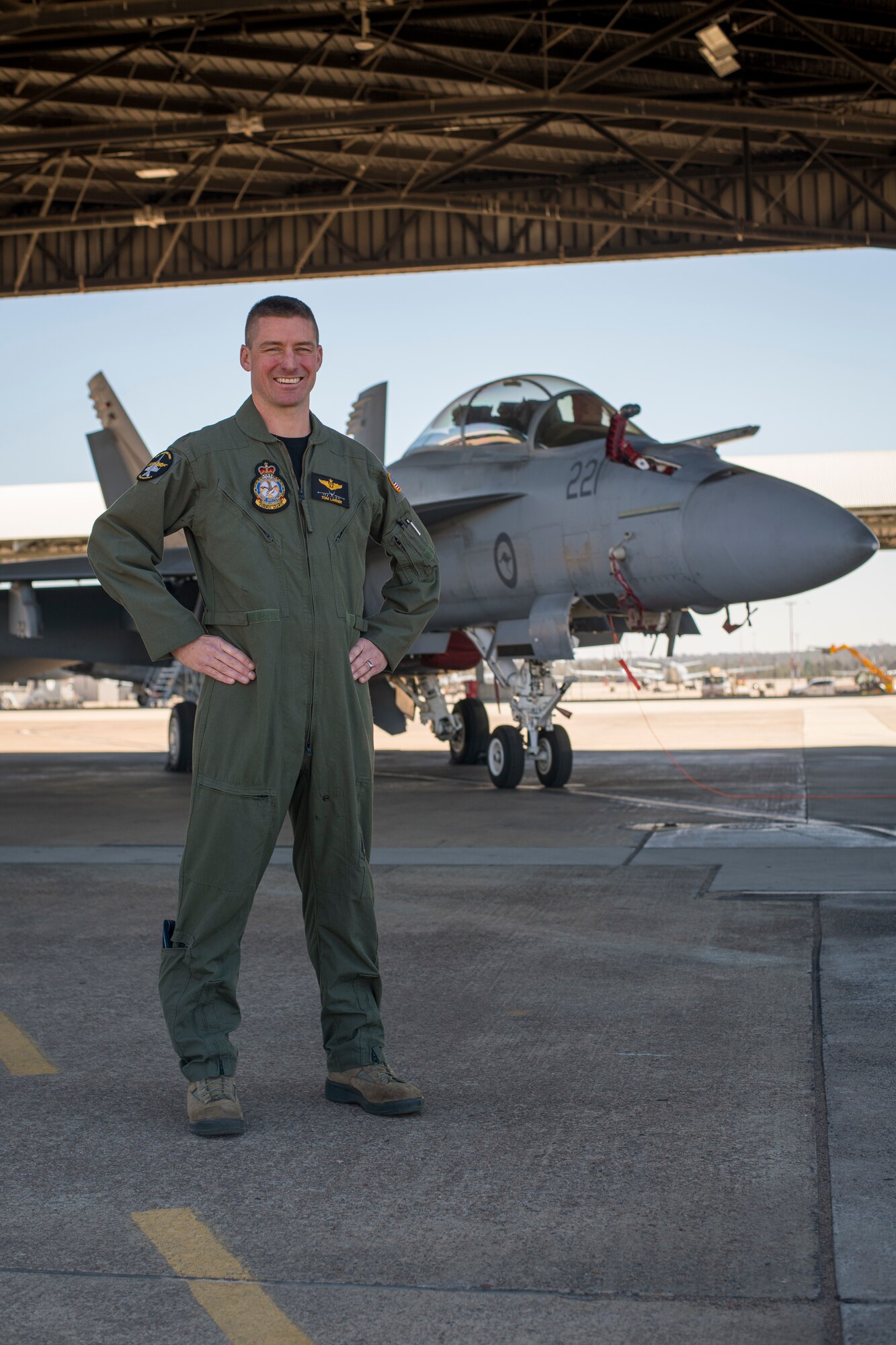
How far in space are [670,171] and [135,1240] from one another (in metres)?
17.4

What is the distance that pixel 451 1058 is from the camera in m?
3.70

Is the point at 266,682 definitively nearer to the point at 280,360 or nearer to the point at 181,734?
the point at 280,360

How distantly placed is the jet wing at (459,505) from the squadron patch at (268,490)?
8.08 meters

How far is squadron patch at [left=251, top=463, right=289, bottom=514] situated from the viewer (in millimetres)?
3309

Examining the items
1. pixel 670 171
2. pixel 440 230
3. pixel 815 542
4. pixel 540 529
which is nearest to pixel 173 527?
pixel 815 542

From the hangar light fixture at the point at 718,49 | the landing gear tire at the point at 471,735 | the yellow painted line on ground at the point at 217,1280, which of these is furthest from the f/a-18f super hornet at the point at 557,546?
the yellow painted line on ground at the point at 217,1280

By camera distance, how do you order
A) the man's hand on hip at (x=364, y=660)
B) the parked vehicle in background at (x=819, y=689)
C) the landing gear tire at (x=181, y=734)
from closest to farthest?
1. the man's hand on hip at (x=364, y=660)
2. the landing gear tire at (x=181, y=734)
3. the parked vehicle in background at (x=819, y=689)

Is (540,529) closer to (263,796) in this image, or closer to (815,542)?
(815,542)

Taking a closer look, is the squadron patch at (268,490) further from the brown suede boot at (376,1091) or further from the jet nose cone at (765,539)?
the jet nose cone at (765,539)

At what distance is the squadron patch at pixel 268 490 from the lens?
130 inches

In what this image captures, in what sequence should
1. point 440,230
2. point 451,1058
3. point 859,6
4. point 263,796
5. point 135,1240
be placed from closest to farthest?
point 135,1240
point 263,796
point 451,1058
point 859,6
point 440,230

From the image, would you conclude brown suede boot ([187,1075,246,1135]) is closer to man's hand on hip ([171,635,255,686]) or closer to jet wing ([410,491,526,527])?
man's hand on hip ([171,635,255,686])

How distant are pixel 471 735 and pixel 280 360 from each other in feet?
40.6

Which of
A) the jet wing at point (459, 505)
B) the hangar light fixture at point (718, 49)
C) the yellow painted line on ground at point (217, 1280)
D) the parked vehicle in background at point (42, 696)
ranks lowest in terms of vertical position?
the parked vehicle in background at point (42, 696)
